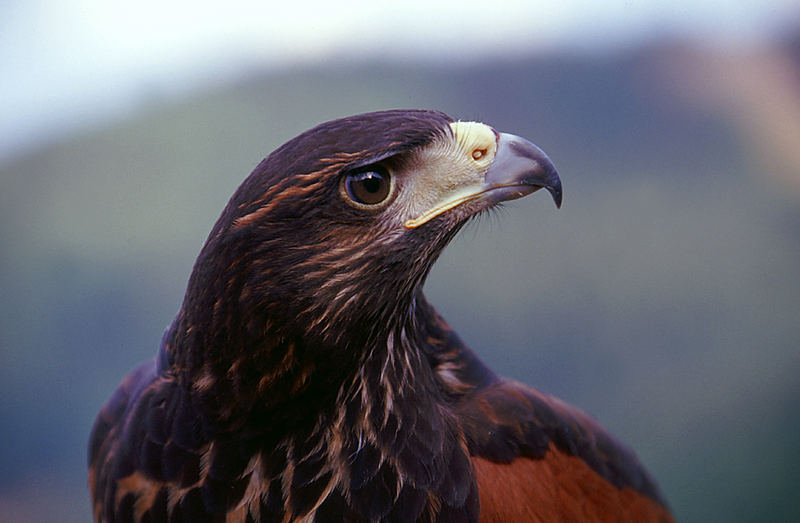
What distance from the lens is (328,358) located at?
851 mm

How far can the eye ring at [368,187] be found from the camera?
79 centimetres

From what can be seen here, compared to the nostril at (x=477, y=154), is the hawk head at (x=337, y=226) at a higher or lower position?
lower

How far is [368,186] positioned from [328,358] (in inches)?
9.1

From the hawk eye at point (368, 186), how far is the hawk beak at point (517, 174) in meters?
0.13

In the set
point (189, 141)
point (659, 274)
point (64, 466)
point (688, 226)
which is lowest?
point (64, 466)

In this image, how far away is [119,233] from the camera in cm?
184

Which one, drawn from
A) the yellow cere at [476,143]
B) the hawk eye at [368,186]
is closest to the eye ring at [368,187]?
the hawk eye at [368,186]

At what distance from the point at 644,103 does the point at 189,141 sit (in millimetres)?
1358

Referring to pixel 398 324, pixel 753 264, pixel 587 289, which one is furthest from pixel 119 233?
pixel 753 264

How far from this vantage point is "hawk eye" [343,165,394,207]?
790mm

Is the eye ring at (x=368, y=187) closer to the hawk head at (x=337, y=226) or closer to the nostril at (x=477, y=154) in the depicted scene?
the hawk head at (x=337, y=226)

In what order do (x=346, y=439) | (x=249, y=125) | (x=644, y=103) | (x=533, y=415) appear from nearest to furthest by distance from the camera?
(x=346, y=439) < (x=533, y=415) < (x=249, y=125) < (x=644, y=103)

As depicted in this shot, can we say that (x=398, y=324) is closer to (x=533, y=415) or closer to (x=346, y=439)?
(x=346, y=439)

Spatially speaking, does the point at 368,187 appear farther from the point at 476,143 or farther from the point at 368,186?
the point at 476,143
